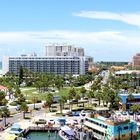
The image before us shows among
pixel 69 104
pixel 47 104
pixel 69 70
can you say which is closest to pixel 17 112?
pixel 47 104

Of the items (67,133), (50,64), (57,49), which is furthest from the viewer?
(57,49)

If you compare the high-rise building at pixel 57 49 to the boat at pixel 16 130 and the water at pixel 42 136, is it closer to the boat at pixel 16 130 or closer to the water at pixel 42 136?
the water at pixel 42 136

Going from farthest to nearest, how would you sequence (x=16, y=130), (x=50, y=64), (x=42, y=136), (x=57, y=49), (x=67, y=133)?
(x=57, y=49) → (x=50, y=64) → (x=42, y=136) → (x=16, y=130) → (x=67, y=133)

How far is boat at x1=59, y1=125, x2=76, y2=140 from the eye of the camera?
51.8 metres

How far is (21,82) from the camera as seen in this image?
126m

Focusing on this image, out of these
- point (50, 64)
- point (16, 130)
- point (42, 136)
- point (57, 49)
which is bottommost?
point (42, 136)

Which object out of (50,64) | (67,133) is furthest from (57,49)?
(67,133)

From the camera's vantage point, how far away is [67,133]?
52562 millimetres

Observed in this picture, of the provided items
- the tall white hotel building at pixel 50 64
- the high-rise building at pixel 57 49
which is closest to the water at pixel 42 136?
the tall white hotel building at pixel 50 64

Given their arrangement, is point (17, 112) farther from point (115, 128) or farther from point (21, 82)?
point (21, 82)

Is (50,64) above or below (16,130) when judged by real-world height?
above


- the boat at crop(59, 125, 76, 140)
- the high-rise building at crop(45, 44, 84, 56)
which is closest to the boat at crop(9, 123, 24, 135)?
the boat at crop(59, 125, 76, 140)

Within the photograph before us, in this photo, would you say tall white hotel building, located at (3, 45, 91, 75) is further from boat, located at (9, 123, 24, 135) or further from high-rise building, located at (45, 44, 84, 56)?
boat, located at (9, 123, 24, 135)

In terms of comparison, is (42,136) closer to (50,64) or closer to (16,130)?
(16,130)
